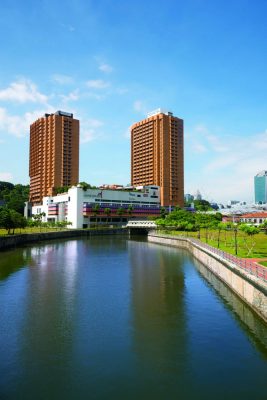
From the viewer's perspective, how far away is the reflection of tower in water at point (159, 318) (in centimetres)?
2767

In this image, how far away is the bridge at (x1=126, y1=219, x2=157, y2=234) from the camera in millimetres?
174250

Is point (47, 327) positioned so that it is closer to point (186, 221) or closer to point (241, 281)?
point (241, 281)

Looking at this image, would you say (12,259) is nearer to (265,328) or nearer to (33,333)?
(33,333)

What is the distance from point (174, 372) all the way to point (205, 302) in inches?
813

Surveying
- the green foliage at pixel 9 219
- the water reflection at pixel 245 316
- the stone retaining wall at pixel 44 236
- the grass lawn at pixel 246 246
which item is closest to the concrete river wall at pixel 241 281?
the water reflection at pixel 245 316

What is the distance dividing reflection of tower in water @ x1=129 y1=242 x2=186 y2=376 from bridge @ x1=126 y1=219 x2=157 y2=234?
102 metres

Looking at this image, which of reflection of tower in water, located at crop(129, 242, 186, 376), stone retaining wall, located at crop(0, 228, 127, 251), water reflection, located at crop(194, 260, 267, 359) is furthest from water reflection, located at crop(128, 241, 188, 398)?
stone retaining wall, located at crop(0, 228, 127, 251)

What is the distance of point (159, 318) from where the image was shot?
1497 inches

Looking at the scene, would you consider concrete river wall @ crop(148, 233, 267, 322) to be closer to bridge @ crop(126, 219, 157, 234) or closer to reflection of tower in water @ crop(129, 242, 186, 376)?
reflection of tower in water @ crop(129, 242, 186, 376)

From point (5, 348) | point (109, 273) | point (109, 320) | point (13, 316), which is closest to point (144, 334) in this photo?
point (109, 320)

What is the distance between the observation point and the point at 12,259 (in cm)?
8531

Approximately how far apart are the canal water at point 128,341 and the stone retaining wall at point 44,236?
5568 centimetres

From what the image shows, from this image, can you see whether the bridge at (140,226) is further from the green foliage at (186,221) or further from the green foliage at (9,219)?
the green foliage at (9,219)

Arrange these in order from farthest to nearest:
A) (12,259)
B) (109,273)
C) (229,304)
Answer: (12,259)
(109,273)
(229,304)
